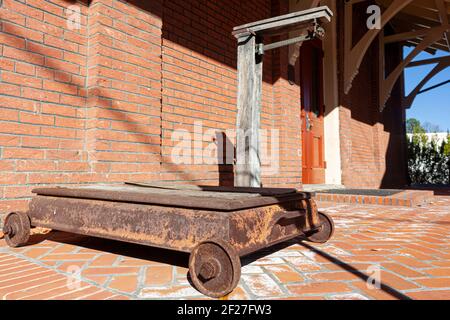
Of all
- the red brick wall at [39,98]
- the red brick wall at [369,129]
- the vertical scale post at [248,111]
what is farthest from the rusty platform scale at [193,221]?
the red brick wall at [369,129]

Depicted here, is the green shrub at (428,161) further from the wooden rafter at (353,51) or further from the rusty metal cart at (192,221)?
the rusty metal cart at (192,221)

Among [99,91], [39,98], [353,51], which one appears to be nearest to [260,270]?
[99,91]

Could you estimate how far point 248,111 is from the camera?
123 inches

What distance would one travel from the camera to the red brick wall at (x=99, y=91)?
2.47 metres

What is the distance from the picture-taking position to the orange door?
6.40m

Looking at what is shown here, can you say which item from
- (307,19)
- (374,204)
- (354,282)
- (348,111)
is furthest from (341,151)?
(354,282)

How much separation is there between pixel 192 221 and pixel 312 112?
564cm

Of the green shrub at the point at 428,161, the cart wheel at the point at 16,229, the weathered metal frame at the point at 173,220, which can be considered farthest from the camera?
the green shrub at the point at 428,161

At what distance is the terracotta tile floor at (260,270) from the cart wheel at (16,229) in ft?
0.21

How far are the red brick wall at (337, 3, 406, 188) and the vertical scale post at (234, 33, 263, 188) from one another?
4.43 m

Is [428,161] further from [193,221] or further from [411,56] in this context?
[193,221]

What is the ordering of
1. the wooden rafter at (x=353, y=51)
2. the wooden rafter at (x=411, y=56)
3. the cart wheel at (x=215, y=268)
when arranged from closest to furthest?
the cart wheel at (x=215, y=268)
the wooden rafter at (x=353, y=51)
the wooden rafter at (x=411, y=56)

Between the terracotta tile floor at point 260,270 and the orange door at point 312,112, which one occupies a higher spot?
the orange door at point 312,112
